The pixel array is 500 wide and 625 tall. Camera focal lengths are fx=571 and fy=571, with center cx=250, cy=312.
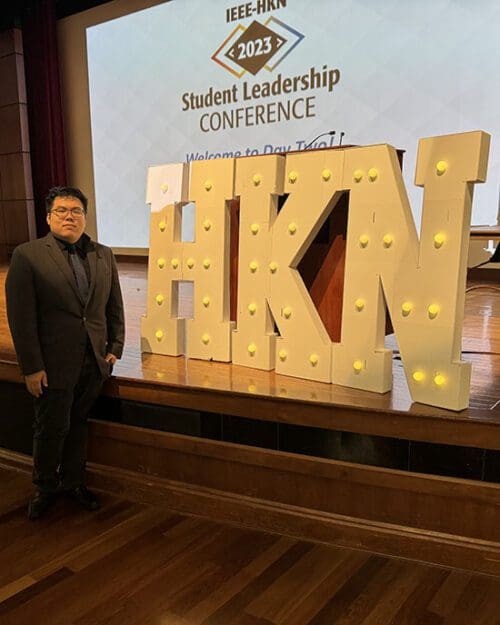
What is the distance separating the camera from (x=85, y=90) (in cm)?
718

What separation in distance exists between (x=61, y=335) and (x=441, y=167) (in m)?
1.40

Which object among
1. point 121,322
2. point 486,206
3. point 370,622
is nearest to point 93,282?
point 121,322

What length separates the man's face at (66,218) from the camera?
6.68 ft

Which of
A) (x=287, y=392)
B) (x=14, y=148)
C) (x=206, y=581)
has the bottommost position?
(x=206, y=581)

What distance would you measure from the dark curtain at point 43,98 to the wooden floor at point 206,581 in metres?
6.39

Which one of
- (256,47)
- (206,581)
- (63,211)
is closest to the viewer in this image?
(206,581)

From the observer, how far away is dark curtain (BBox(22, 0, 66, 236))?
719 cm

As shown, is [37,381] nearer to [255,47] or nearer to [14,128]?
[255,47]

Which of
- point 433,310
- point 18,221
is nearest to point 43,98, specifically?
point 18,221

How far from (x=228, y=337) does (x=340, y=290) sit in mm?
524

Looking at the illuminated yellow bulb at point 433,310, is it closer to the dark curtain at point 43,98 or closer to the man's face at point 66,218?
the man's face at point 66,218

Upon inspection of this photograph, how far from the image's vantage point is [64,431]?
2113 millimetres

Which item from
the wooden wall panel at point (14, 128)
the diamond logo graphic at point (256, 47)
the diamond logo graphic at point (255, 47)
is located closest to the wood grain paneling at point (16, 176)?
the wooden wall panel at point (14, 128)

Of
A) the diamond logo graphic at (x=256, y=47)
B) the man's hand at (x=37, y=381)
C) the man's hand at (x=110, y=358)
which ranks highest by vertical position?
the diamond logo graphic at (x=256, y=47)
